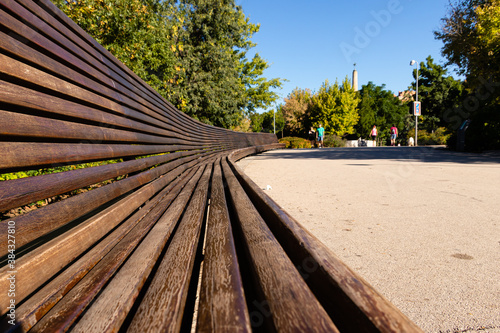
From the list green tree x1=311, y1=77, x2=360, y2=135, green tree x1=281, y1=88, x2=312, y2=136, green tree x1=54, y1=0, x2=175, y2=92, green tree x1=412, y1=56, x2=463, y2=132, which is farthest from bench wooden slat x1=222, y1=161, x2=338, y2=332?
green tree x1=412, y1=56, x2=463, y2=132

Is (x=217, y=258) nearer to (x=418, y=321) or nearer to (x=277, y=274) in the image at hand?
(x=277, y=274)

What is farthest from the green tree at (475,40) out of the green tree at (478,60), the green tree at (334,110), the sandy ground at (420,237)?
the green tree at (334,110)

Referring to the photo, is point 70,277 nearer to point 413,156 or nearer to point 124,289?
→ point 124,289

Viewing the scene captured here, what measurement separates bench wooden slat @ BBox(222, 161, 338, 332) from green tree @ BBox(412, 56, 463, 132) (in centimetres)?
4663

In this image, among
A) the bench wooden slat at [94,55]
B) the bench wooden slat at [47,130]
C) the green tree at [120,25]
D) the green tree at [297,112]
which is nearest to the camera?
the bench wooden slat at [47,130]

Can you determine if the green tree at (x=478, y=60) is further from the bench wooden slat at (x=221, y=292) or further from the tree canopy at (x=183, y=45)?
the bench wooden slat at (x=221, y=292)

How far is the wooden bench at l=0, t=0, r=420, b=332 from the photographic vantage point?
0.84 m

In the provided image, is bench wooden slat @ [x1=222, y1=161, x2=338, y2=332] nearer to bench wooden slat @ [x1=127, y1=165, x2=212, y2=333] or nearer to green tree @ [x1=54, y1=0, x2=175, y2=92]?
bench wooden slat @ [x1=127, y1=165, x2=212, y2=333]

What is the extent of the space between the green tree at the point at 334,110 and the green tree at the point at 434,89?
1308 centimetres

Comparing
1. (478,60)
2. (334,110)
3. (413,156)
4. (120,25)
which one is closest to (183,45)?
(120,25)

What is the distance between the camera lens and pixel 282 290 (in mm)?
906

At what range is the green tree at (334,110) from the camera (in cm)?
3403

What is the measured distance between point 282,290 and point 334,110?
115 feet

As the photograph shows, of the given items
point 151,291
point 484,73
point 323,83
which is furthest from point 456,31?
point 323,83
